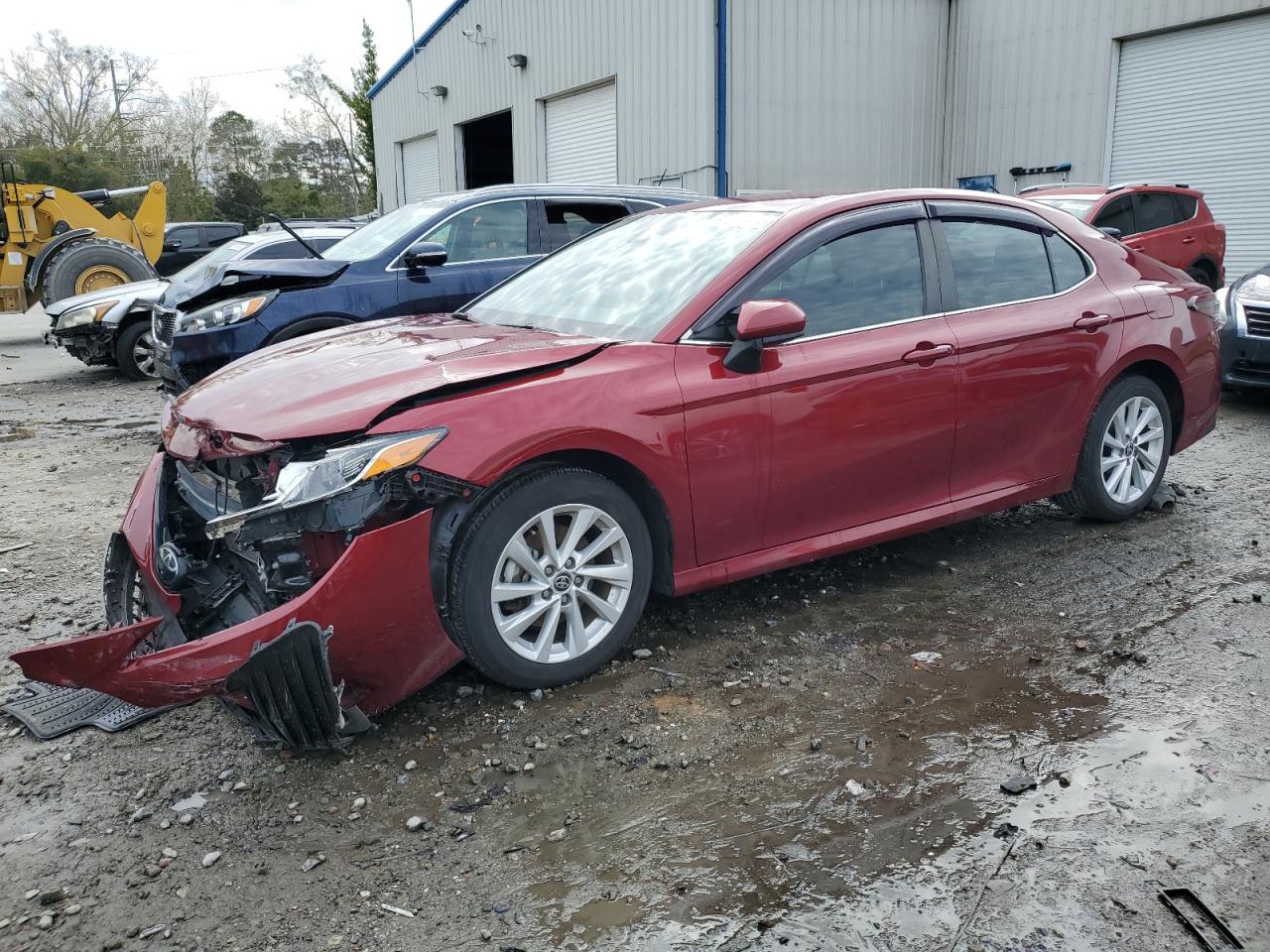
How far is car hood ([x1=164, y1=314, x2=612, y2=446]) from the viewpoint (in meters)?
3.14

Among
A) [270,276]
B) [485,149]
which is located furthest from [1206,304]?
[485,149]

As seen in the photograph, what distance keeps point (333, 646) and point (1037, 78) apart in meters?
17.3

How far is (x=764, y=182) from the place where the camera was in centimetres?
1602

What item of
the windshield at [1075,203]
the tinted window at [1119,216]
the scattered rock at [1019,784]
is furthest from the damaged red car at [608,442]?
the tinted window at [1119,216]

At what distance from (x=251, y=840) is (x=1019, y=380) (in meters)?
3.45

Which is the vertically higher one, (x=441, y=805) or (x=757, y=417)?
(x=757, y=417)

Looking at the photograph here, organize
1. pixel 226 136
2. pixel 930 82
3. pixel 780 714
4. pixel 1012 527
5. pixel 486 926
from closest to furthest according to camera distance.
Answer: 1. pixel 486 926
2. pixel 780 714
3. pixel 1012 527
4. pixel 930 82
5. pixel 226 136

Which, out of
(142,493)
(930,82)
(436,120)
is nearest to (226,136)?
(436,120)

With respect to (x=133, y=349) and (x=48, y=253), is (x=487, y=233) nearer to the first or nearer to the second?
(x=133, y=349)

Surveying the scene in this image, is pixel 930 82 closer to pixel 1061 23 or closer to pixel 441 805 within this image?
pixel 1061 23

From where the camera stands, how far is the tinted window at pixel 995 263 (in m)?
4.36

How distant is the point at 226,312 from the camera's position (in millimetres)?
6891

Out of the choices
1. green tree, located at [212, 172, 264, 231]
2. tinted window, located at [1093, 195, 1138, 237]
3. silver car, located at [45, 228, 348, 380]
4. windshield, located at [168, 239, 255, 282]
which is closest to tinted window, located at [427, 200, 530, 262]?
windshield, located at [168, 239, 255, 282]

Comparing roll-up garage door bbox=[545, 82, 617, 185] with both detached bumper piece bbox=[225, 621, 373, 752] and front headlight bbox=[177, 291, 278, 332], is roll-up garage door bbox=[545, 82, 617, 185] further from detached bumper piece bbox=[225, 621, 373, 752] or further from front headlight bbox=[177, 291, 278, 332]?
detached bumper piece bbox=[225, 621, 373, 752]
